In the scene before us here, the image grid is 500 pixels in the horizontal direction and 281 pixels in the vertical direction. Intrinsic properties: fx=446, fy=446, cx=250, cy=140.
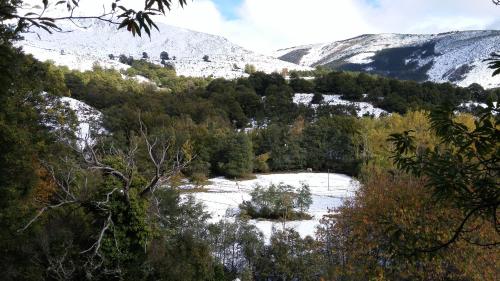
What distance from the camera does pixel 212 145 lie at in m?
47.6

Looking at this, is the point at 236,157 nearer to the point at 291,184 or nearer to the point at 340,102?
the point at 291,184

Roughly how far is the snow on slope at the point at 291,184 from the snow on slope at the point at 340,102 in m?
33.3

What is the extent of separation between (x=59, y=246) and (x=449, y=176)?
11.1 m

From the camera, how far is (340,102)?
3428 inches

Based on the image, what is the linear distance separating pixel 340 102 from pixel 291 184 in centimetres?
4814

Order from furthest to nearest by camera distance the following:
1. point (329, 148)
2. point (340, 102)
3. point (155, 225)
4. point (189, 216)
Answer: point (340, 102), point (329, 148), point (189, 216), point (155, 225)

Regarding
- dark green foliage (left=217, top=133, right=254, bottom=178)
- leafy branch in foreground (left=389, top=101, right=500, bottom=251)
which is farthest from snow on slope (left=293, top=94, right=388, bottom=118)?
leafy branch in foreground (left=389, top=101, right=500, bottom=251)

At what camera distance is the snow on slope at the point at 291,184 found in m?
25.8

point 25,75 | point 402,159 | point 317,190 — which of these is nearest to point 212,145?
point 317,190

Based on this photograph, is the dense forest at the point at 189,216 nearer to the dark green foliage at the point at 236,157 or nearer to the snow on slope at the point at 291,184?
the snow on slope at the point at 291,184

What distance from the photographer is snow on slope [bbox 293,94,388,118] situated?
261 ft

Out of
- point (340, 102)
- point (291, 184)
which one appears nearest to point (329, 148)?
point (291, 184)

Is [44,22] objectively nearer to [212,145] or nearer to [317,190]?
[317,190]

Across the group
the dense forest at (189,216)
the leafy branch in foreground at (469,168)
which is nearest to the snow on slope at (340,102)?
the dense forest at (189,216)
